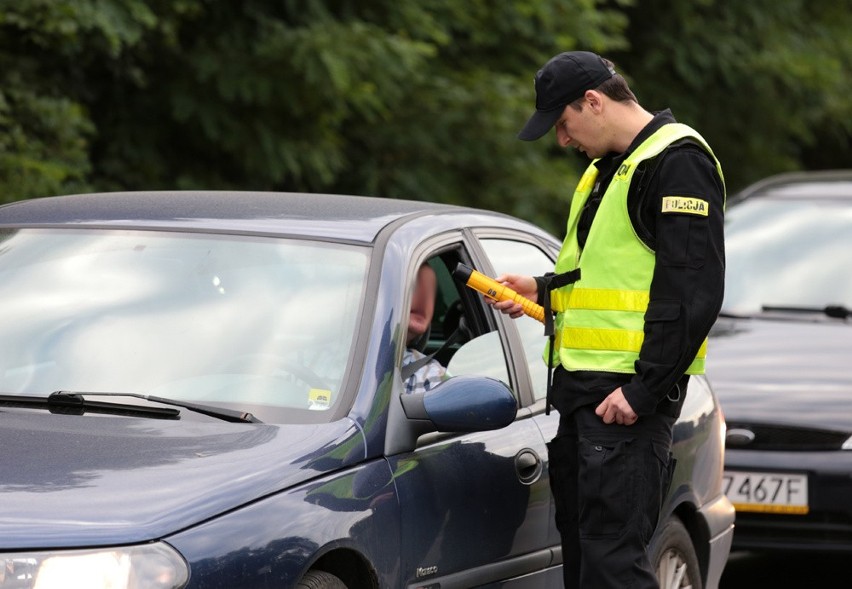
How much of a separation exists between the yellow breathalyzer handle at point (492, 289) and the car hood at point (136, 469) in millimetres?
820

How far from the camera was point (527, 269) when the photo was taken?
521 cm

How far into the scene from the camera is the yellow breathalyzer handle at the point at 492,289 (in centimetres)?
455

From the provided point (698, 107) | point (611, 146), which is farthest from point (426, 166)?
point (611, 146)

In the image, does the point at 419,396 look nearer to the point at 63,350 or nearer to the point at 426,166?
the point at 63,350

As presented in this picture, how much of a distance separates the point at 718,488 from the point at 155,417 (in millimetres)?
2423

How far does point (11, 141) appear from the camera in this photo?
356 inches

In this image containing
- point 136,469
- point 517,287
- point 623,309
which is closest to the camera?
point 136,469

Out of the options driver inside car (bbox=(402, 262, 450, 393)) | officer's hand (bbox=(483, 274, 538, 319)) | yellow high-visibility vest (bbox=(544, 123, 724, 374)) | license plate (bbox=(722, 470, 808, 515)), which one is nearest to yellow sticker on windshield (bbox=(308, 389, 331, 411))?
driver inside car (bbox=(402, 262, 450, 393))

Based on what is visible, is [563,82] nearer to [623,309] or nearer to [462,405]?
[623,309]

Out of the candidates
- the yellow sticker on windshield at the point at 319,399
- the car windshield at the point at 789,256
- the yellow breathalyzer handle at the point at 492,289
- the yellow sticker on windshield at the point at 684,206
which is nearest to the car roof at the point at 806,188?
the car windshield at the point at 789,256

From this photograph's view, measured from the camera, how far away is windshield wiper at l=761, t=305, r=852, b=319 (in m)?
7.61

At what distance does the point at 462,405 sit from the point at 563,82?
95 cm

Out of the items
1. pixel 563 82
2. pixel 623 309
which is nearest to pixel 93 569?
pixel 623 309

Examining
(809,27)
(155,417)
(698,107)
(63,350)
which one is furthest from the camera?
(809,27)
